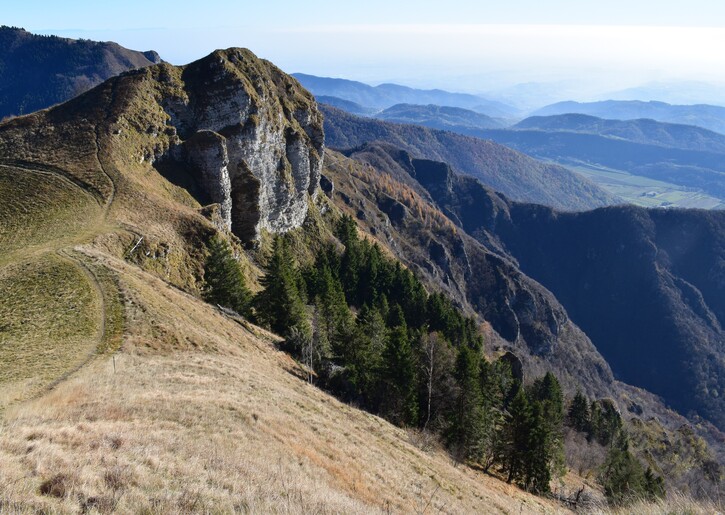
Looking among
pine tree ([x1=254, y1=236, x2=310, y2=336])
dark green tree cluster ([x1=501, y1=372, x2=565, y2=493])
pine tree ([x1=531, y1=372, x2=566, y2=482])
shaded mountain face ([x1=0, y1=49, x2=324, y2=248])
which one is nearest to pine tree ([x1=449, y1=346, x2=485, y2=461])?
dark green tree cluster ([x1=501, y1=372, x2=565, y2=493])

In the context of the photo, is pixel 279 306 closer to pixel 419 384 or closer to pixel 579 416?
pixel 419 384

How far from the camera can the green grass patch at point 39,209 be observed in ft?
144

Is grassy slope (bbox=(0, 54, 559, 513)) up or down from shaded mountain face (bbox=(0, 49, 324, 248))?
down

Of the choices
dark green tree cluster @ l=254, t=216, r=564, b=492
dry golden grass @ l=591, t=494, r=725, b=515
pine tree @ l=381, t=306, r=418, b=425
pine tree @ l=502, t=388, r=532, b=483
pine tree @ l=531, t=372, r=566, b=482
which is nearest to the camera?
dry golden grass @ l=591, t=494, r=725, b=515

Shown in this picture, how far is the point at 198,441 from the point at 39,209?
4540 cm

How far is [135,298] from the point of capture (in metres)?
34.1

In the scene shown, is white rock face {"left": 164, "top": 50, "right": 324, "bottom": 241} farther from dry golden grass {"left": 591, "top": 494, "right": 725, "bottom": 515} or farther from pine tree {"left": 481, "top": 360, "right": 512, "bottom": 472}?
dry golden grass {"left": 591, "top": 494, "right": 725, "bottom": 515}

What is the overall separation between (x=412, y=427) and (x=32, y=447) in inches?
1500

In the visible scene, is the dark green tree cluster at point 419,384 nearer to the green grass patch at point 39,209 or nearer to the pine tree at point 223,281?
the pine tree at point 223,281

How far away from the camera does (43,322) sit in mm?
28875

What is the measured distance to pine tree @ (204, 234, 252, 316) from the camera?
168 ft

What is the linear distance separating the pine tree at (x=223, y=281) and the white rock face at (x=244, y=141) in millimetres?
25896

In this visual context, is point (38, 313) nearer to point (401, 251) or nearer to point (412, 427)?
point (412, 427)

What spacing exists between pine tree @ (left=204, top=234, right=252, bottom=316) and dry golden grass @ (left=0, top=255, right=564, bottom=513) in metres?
10.0
